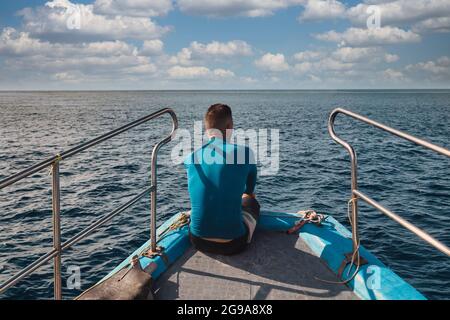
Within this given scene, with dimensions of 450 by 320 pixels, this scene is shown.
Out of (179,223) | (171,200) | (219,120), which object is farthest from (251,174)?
(171,200)

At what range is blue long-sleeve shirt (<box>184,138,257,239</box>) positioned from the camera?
381 centimetres

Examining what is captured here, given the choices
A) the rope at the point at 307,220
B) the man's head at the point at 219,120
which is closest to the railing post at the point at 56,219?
the man's head at the point at 219,120

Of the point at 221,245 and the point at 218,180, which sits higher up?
the point at 218,180

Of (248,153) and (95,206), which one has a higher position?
(248,153)

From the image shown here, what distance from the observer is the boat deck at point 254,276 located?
11.9 feet

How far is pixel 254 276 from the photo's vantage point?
3.92 metres

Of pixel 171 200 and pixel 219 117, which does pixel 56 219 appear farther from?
pixel 171 200

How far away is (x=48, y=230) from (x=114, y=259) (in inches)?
145

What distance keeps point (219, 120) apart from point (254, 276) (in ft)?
4.96

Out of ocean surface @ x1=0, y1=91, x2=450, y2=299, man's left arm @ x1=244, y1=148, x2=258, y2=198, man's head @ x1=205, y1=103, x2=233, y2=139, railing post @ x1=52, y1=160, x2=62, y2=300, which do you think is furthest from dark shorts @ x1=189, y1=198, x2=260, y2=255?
ocean surface @ x1=0, y1=91, x2=450, y2=299
